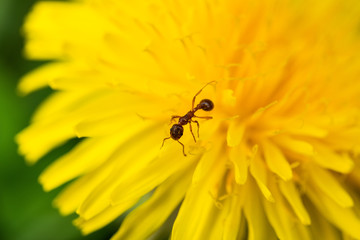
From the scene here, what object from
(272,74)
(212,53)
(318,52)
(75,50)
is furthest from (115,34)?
(318,52)

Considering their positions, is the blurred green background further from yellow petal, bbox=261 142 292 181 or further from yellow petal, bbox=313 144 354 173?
yellow petal, bbox=313 144 354 173

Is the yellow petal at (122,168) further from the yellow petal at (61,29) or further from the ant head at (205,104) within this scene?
the yellow petal at (61,29)

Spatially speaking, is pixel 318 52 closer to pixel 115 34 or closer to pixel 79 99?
pixel 115 34

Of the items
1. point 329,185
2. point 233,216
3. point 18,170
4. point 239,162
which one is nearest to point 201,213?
point 233,216

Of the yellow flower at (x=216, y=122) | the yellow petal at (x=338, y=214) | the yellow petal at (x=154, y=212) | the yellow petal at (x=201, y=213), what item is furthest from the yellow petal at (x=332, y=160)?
the yellow petal at (x=154, y=212)

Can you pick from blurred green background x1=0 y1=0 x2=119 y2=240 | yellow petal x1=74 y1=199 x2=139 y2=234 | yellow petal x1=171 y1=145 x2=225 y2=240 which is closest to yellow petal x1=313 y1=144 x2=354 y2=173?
yellow petal x1=171 y1=145 x2=225 y2=240

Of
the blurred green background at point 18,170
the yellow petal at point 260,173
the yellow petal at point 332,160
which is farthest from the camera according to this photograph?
the blurred green background at point 18,170

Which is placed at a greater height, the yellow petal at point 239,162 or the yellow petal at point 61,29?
the yellow petal at point 61,29
